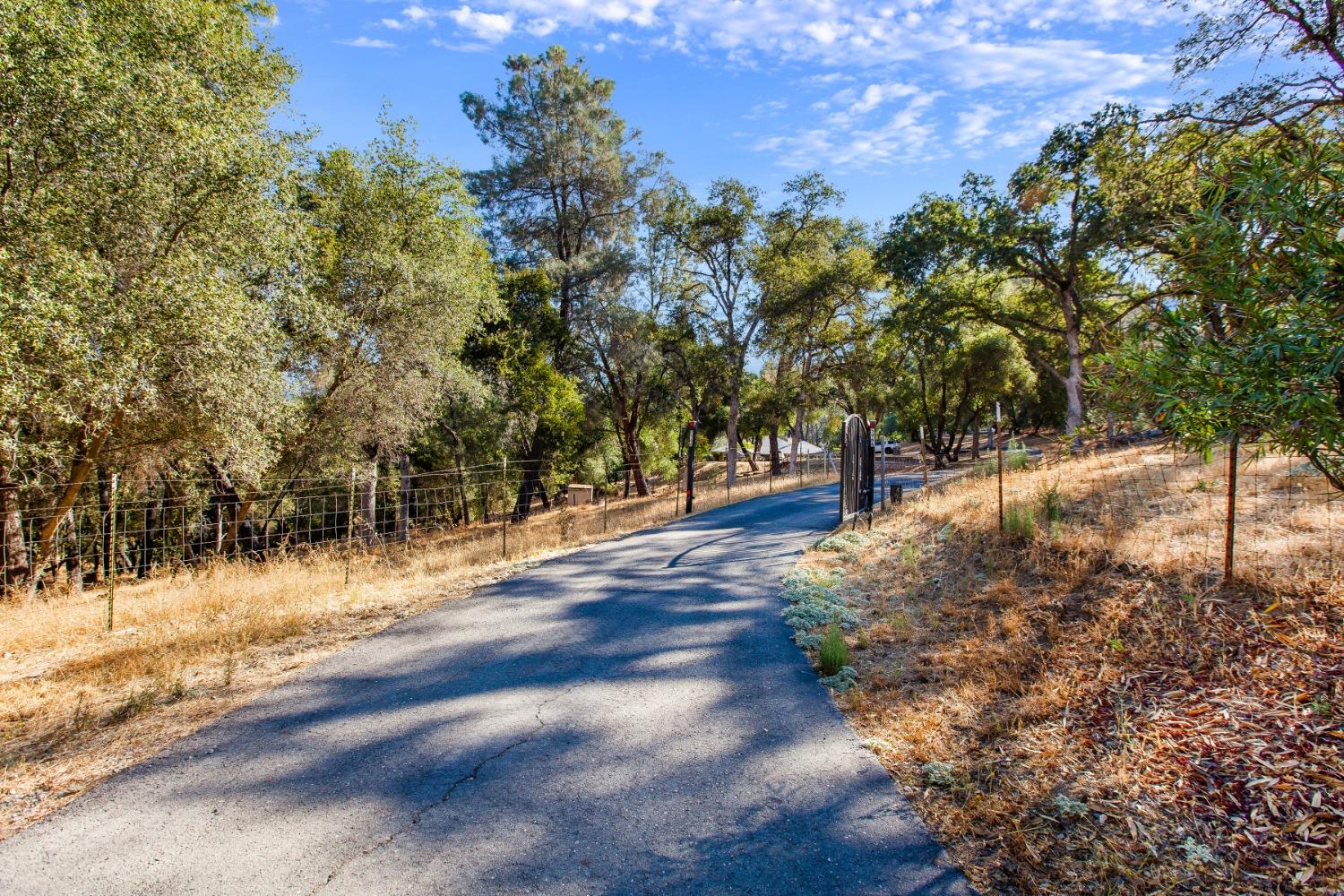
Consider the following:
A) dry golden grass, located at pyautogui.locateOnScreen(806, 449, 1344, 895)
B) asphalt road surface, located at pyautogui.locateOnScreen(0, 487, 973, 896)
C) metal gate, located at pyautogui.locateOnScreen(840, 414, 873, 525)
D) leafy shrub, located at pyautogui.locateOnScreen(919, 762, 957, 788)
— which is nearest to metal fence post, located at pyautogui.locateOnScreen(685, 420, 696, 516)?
metal gate, located at pyautogui.locateOnScreen(840, 414, 873, 525)

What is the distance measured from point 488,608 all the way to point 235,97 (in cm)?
1021

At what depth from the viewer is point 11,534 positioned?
9227mm

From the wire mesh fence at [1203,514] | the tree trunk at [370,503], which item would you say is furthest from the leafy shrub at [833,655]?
the tree trunk at [370,503]

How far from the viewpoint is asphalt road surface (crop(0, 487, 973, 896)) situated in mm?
2896

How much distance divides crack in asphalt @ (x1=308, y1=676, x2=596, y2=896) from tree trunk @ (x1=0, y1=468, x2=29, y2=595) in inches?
369

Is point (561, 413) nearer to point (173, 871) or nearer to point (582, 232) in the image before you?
point (582, 232)

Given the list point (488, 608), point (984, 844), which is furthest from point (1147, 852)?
point (488, 608)

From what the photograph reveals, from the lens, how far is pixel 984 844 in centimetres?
314

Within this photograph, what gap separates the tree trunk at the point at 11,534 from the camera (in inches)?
359

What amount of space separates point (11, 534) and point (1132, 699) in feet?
45.6

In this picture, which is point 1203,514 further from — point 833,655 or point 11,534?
point 11,534

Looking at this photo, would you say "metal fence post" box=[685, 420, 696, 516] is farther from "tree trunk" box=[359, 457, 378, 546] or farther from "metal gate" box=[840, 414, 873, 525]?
"tree trunk" box=[359, 457, 378, 546]

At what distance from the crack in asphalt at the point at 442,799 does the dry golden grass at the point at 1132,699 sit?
2.32 meters

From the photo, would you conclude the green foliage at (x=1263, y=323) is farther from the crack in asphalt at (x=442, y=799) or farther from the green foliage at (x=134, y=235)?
the green foliage at (x=134, y=235)
